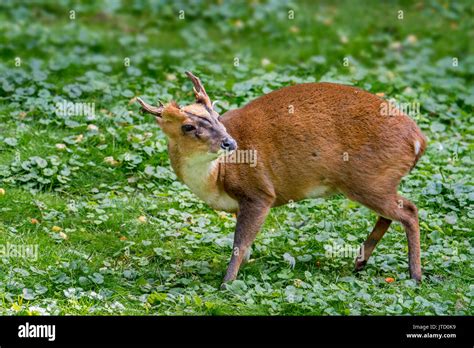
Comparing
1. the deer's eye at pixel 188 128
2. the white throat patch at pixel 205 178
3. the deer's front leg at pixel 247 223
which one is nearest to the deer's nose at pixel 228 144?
the white throat patch at pixel 205 178

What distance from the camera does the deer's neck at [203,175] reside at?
7949 millimetres

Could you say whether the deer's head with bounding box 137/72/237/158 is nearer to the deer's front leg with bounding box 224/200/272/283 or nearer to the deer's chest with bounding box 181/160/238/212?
the deer's chest with bounding box 181/160/238/212

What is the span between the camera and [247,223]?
8047mm

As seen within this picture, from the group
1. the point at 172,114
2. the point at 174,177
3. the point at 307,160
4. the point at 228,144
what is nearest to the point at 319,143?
the point at 307,160

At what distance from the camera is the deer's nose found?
25.2 feet

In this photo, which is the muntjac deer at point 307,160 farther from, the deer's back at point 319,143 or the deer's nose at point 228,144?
the deer's nose at point 228,144

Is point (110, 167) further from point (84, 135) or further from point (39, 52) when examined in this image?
point (39, 52)

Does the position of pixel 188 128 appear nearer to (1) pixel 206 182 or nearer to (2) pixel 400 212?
(1) pixel 206 182

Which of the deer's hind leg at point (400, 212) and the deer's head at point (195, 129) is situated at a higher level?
the deer's head at point (195, 129)

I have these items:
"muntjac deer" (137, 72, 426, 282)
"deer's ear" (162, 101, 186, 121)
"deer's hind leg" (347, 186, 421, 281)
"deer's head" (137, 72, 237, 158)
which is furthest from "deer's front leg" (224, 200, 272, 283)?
"deer's ear" (162, 101, 186, 121)

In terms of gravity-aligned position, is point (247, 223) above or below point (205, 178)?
below

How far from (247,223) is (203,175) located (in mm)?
508

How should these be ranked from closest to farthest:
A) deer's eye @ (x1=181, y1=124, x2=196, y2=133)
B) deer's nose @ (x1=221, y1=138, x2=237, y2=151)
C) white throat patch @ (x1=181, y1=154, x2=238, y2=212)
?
deer's nose @ (x1=221, y1=138, x2=237, y2=151)
deer's eye @ (x1=181, y1=124, x2=196, y2=133)
white throat patch @ (x1=181, y1=154, x2=238, y2=212)
